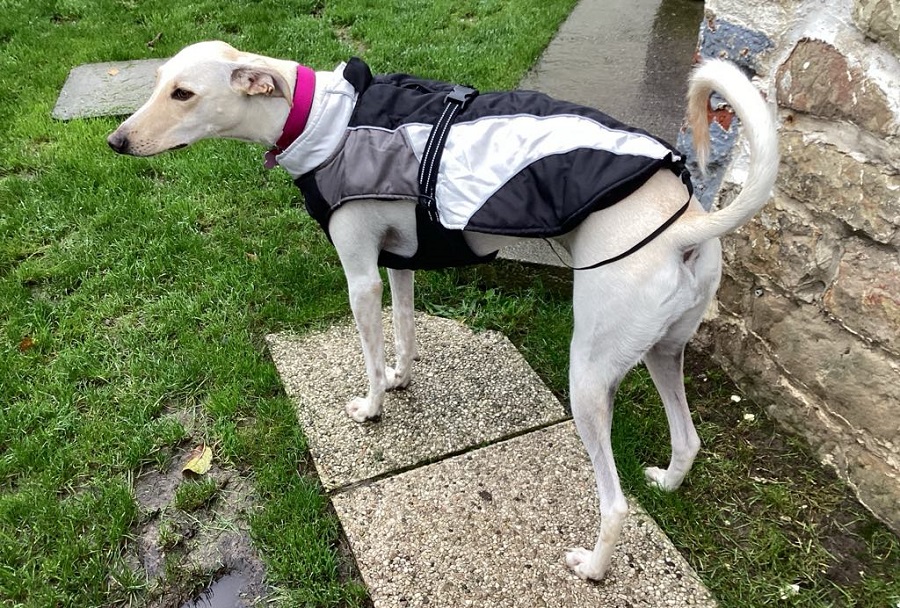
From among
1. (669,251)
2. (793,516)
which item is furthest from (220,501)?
(793,516)

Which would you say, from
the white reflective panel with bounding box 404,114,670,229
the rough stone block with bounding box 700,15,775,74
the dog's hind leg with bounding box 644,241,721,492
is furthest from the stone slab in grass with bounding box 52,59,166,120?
the dog's hind leg with bounding box 644,241,721,492

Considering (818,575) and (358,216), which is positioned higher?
(358,216)

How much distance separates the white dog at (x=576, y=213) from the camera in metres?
1.90

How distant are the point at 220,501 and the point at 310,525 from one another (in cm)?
43

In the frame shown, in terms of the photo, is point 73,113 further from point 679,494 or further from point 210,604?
point 679,494

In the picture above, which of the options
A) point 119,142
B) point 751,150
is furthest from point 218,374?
point 751,150

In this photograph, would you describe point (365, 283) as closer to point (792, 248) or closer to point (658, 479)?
point (658, 479)

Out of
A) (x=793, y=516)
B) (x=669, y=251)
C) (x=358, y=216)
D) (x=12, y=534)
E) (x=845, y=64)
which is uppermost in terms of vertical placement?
(x=845, y=64)

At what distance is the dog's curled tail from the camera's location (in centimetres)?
172

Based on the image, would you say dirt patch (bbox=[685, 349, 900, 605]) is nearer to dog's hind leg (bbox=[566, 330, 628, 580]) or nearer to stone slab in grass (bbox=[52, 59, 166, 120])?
dog's hind leg (bbox=[566, 330, 628, 580])

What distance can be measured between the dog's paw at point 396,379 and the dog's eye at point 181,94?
56.1 inches

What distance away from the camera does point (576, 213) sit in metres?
1.94

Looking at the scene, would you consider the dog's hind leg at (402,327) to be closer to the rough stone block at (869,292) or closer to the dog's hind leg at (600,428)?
the dog's hind leg at (600,428)

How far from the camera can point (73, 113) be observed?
527 centimetres
